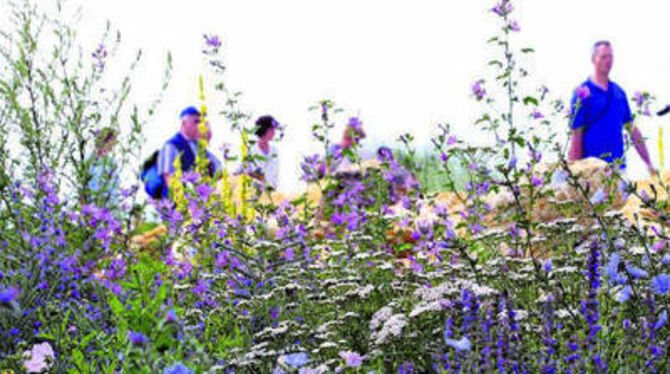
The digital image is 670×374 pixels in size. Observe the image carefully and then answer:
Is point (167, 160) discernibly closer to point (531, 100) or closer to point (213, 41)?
point (213, 41)

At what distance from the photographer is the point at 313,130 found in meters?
6.59

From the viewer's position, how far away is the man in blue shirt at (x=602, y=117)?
8.72 metres

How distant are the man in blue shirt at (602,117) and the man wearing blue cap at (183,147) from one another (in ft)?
13.3

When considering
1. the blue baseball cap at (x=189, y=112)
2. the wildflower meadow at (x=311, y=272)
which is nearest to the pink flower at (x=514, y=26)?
the wildflower meadow at (x=311, y=272)

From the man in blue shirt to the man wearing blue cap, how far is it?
405 centimetres

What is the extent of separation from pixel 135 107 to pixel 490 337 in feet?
13.0

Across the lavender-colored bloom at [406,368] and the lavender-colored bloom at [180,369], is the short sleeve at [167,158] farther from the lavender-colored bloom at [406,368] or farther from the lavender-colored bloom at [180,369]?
the lavender-colored bloom at [180,369]

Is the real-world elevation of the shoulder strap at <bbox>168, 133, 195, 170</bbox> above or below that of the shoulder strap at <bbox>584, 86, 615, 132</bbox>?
→ above

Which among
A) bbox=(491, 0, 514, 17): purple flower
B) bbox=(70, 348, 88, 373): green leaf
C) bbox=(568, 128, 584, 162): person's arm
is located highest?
bbox=(491, 0, 514, 17): purple flower

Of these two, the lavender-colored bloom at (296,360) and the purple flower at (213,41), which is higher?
the purple flower at (213,41)

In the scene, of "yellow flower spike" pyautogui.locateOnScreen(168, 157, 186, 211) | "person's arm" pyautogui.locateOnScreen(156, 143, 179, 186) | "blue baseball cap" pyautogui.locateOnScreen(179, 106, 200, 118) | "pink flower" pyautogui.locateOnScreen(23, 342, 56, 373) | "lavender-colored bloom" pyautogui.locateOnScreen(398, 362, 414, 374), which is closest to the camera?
"pink flower" pyautogui.locateOnScreen(23, 342, 56, 373)

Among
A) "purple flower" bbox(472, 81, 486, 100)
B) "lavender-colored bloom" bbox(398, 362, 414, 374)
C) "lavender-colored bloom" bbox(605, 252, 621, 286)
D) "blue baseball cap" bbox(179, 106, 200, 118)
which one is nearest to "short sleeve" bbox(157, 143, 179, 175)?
"blue baseball cap" bbox(179, 106, 200, 118)

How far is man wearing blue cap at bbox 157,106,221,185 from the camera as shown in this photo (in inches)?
360

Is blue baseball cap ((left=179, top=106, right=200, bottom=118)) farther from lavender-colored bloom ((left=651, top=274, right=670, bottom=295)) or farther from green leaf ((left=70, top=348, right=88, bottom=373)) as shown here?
lavender-colored bloom ((left=651, top=274, right=670, bottom=295))
